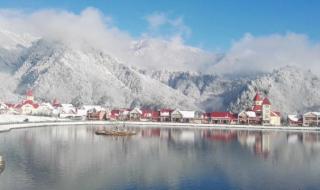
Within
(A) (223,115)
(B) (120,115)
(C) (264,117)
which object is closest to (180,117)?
(A) (223,115)

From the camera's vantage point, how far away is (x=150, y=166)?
58156 mm

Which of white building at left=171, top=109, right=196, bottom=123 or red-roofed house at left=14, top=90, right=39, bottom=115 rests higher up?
red-roofed house at left=14, top=90, right=39, bottom=115

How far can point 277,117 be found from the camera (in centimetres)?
17975

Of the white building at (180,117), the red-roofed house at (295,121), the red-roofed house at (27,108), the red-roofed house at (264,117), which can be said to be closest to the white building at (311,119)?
the red-roofed house at (295,121)

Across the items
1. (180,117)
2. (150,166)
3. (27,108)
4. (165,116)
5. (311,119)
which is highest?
(27,108)

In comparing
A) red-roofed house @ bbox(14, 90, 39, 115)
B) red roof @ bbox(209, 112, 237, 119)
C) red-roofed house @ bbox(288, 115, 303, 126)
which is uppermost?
red-roofed house @ bbox(14, 90, 39, 115)

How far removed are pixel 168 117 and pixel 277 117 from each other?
141 feet

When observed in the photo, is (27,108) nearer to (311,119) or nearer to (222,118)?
(222,118)

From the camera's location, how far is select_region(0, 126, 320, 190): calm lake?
157 feet

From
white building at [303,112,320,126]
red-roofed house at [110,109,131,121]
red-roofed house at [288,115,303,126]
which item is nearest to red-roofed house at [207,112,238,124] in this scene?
red-roofed house at [288,115,303,126]

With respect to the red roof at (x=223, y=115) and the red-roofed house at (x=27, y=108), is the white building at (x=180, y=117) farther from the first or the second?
the red-roofed house at (x=27, y=108)

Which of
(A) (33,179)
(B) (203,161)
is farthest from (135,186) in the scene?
(B) (203,161)

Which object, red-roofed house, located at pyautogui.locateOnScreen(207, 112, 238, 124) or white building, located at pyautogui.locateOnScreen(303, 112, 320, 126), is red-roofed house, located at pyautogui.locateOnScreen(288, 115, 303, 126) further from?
red-roofed house, located at pyautogui.locateOnScreen(207, 112, 238, 124)

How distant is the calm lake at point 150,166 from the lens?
47.8m
